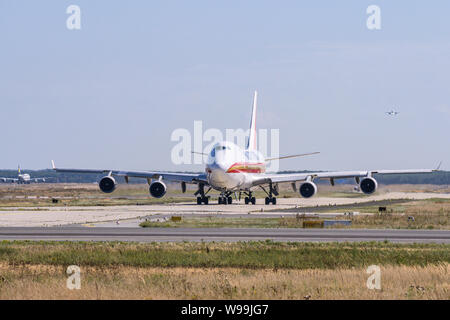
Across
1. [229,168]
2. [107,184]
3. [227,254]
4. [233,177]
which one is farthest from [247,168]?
[227,254]

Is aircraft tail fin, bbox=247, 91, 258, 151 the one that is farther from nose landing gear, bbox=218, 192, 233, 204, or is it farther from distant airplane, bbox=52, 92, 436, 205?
nose landing gear, bbox=218, 192, 233, 204

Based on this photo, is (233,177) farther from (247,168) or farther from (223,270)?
(223,270)

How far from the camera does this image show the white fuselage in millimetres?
78000

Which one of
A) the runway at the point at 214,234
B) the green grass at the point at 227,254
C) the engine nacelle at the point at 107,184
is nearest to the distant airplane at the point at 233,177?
the engine nacelle at the point at 107,184

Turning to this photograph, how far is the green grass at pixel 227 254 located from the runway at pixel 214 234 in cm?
331

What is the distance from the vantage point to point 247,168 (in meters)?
82.6

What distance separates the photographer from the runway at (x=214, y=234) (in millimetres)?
40625

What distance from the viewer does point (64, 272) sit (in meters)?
27.7

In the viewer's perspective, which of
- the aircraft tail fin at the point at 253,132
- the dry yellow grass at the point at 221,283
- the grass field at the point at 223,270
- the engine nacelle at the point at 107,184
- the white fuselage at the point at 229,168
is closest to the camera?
the dry yellow grass at the point at 221,283

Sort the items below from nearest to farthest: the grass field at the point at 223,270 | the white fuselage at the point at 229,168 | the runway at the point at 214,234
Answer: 1. the grass field at the point at 223,270
2. the runway at the point at 214,234
3. the white fuselage at the point at 229,168

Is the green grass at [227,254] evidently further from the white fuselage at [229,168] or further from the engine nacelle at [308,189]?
the engine nacelle at [308,189]

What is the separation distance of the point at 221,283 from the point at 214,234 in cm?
2043

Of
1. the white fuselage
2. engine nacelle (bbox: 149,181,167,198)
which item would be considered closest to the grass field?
the white fuselage
